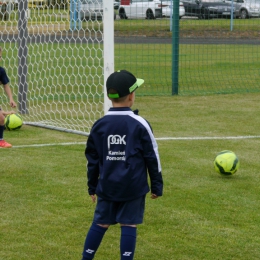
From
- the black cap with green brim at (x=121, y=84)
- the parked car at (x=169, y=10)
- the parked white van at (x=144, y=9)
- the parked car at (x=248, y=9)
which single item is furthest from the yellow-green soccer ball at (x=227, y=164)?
the parked car at (x=248, y=9)

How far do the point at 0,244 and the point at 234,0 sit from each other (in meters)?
15.0

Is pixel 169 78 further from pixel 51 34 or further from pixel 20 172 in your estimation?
pixel 20 172

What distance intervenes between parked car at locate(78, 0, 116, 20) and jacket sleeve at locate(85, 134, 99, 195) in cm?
483

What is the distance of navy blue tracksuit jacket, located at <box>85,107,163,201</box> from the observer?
429 centimetres

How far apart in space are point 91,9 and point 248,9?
33.2ft

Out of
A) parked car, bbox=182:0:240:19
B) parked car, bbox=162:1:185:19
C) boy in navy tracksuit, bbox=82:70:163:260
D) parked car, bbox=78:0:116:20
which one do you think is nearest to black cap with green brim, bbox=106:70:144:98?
boy in navy tracksuit, bbox=82:70:163:260

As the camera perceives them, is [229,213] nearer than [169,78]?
Yes

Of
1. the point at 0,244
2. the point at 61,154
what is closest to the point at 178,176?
the point at 61,154

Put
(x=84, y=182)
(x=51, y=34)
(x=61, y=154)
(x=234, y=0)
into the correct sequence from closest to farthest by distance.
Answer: (x=84, y=182) < (x=61, y=154) < (x=51, y=34) < (x=234, y=0)

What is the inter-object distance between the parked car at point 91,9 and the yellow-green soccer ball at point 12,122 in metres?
1.77

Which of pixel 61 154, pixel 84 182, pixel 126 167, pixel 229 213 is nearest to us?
pixel 126 167

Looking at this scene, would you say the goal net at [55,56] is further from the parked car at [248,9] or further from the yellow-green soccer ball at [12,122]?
the parked car at [248,9]

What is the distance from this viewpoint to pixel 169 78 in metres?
16.0

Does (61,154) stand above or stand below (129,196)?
below
